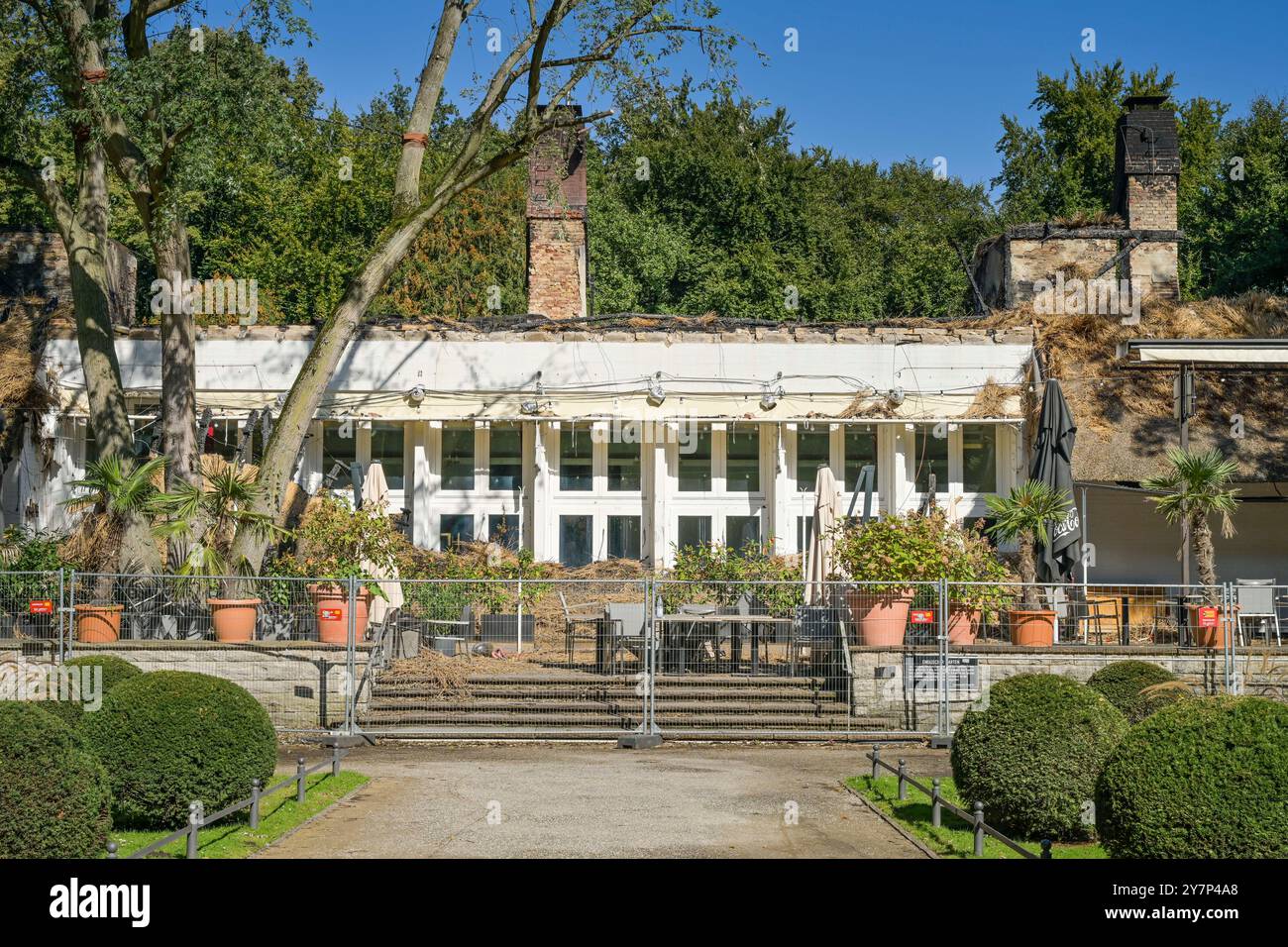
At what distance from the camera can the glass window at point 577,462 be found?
24.1 metres

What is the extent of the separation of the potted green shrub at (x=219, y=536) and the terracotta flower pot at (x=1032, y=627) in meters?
9.60

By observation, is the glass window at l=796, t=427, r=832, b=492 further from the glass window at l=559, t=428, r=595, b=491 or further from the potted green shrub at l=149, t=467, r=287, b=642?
the potted green shrub at l=149, t=467, r=287, b=642

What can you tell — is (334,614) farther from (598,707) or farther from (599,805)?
(599,805)

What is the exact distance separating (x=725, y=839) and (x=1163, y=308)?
57.1 feet

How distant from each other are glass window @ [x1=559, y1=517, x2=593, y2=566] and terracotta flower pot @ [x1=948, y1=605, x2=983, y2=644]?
7641 mm

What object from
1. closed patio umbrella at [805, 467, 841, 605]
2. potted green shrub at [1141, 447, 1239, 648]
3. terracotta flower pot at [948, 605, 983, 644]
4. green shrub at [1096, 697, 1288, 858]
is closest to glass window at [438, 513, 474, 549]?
closed patio umbrella at [805, 467, 841, 605]

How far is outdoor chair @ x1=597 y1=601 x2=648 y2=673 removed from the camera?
18.0 metres

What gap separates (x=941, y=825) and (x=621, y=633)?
288 inches

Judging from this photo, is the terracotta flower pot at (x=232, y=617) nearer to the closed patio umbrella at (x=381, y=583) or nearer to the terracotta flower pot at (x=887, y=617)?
the closed patio umbrella at (x=381, y=583)

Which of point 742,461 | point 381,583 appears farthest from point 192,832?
point 742,461

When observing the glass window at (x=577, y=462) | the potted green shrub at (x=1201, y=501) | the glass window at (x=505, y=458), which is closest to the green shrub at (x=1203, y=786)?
the potted green shrub at (x=1201, y=501)

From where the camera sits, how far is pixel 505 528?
2375 centimetres
